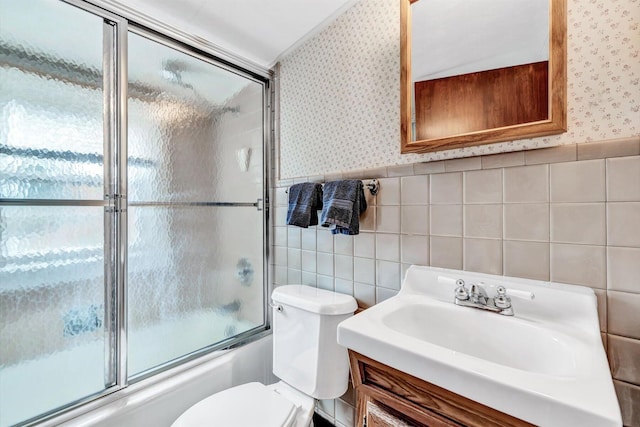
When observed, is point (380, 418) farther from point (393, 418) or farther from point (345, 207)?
point (345, 207)

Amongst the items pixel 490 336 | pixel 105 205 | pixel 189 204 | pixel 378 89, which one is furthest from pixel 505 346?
pixel 105 205

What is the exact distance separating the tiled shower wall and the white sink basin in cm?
7

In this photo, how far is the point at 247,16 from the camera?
136 centimetres

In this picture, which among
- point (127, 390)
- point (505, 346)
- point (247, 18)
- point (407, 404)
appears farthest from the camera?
point (247, 18)

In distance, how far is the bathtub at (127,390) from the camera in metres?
1.00

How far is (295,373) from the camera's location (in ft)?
4.21

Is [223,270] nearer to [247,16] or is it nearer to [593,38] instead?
[247,16]

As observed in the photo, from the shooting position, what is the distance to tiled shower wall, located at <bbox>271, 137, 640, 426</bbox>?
76cm

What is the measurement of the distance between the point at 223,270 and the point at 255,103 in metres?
1.04

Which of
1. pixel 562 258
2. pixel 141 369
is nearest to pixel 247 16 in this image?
pixel 562 258

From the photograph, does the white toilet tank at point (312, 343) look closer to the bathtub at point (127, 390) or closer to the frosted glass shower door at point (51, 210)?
the bathtub at point (127, 390)

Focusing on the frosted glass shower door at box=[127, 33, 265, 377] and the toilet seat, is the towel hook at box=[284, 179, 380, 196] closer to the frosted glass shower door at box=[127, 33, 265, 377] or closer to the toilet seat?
the frosted glass shower door at box=[127, 33, 265, 377]

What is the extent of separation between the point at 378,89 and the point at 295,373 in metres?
1.34

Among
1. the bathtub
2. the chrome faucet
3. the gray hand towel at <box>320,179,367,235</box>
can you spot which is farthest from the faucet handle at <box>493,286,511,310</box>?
the bathtub
